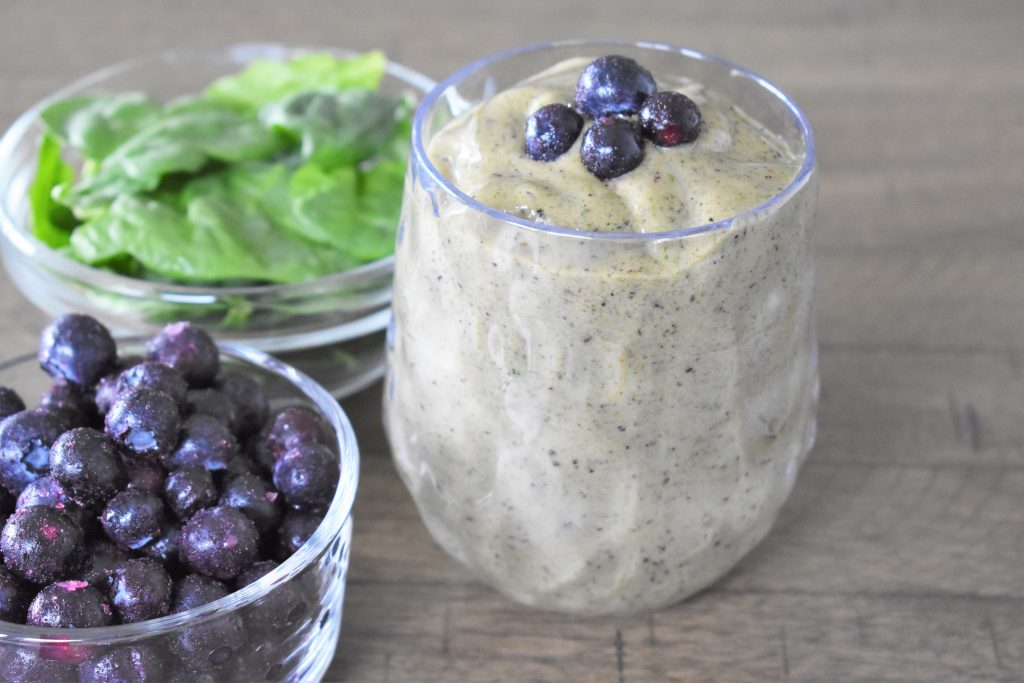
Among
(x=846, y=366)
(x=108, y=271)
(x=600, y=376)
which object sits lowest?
(x=846, y=366)

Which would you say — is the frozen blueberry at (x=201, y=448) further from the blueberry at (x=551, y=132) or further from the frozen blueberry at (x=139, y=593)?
the blueberry at (x=551, y=132)

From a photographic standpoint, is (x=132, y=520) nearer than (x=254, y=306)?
Yes

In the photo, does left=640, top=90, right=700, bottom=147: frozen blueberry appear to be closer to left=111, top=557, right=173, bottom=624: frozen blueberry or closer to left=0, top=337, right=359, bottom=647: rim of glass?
Answer: left=0, top=337, right=359, bottom=647: rim of glass

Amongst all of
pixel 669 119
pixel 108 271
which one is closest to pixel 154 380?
pixel 108 271

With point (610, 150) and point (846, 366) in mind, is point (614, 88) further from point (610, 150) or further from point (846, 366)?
point (846, 366)

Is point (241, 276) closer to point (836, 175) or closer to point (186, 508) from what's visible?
point (186, 508)
